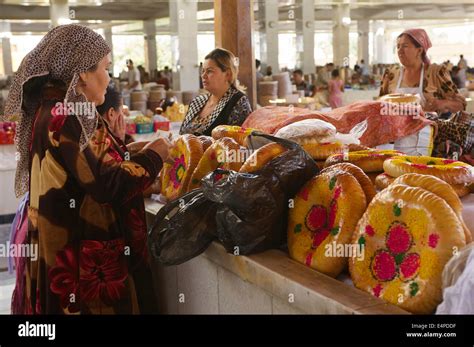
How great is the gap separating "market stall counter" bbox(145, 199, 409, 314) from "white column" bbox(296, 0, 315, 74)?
16.8 m

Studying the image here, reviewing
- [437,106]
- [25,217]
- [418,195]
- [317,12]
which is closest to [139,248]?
[25,217]

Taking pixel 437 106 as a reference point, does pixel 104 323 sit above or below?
A: below

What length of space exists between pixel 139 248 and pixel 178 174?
0.61 m

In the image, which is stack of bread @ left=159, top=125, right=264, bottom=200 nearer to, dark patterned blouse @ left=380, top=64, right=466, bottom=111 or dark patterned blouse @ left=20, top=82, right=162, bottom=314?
dark patterned blouse @ left=20, top=82, right=162, bottom=314

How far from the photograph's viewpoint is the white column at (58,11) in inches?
584

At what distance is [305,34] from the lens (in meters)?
18.7

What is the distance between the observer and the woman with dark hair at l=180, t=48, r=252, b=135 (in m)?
3.61

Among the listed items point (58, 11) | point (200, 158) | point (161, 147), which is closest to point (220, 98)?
point (200, 158)

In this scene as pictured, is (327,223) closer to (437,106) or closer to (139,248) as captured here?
(139,248)

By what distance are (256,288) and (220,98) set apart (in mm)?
1849

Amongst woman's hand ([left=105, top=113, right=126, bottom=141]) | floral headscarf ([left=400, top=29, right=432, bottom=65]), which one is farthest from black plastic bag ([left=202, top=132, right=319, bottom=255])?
floral headscarf ([left=400, top=29, right=432, bottom=65])

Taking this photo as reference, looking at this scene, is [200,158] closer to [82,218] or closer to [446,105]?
[82,218]

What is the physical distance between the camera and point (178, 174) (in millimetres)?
2859

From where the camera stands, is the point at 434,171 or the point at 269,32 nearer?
the point at 434,171
